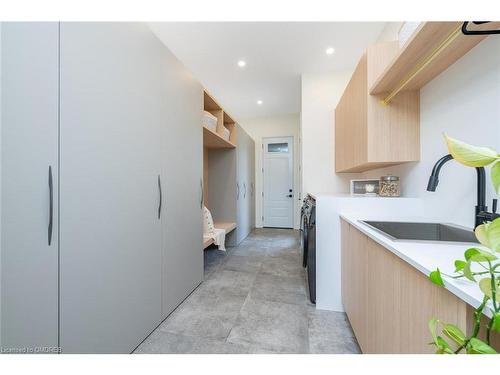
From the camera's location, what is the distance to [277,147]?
17.4 ft

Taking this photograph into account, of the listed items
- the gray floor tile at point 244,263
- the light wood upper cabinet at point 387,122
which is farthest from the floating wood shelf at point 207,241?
the light wood upper cabinet at point 387,122

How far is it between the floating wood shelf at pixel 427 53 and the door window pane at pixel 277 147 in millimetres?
3711

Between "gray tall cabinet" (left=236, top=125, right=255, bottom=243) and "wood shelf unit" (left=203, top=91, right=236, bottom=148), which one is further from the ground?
"wood shelf unit" (left=203, top=91, right=236, bottom=148)

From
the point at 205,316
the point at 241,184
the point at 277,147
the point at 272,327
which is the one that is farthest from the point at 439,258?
the point at 277,147

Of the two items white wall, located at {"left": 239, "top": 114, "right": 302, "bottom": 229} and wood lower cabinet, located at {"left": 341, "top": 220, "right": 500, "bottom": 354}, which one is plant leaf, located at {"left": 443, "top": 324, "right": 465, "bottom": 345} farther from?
white wall, located at {"left": 239, "top": 114, "right": 302, "bottom": 229}

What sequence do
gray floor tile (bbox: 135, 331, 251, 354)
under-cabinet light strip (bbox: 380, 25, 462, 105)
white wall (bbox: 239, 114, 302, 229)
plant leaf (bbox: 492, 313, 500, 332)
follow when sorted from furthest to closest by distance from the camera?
1. white wall (bbox: 239, 114, 302, 229)
2. gray floor tile (bbox: 135, 331, 251, 354)
3. under-cabinet light strip (bbox: 380, 25, 462, 105)
4. plant leaf (bbox: 492, 313, 500, 332)

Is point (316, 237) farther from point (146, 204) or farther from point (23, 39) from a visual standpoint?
point (23, 39)

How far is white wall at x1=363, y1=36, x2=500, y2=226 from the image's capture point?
0.98 m

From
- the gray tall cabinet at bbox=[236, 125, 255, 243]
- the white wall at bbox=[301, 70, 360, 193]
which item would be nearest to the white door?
the gray tall cabinet at bbox=[236, 125, 255, 243]

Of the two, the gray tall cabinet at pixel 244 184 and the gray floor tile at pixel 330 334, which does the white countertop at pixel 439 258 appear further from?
the gray tall cabinet at pixel 244 184

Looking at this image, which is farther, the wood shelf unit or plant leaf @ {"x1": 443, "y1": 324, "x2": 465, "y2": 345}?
the wood shelf unit

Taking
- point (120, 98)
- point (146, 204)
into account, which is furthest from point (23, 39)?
point (146, 204)

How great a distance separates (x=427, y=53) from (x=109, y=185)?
1.86m

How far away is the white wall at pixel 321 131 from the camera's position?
307 cm
